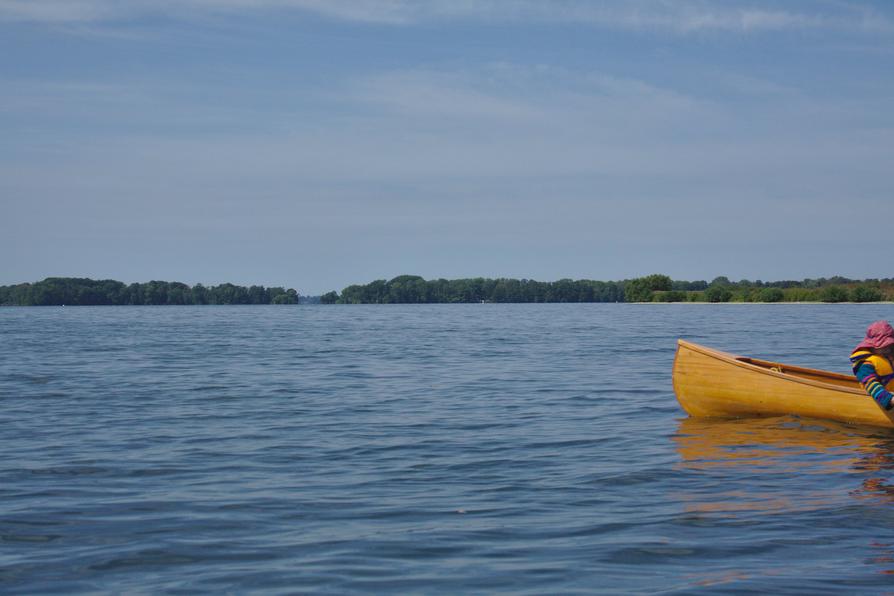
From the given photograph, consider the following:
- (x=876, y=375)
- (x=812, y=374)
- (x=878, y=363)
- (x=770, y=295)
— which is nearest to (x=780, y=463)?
(x=876, y=375)

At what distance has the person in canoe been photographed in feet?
46.6

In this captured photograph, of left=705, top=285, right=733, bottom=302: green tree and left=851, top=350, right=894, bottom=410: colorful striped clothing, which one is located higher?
left=705, top=285, right=733, bottom=302: green tree

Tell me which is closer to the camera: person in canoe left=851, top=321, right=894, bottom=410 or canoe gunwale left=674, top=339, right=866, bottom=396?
person in canoe left=851, top=321, right=894, bottom=410

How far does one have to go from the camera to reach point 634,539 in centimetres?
890

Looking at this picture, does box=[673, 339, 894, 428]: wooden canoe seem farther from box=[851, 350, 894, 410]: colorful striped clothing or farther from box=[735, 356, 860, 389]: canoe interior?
box=[851, 350, 894, 410]: colorful striped clothing

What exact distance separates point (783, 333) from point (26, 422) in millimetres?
43191

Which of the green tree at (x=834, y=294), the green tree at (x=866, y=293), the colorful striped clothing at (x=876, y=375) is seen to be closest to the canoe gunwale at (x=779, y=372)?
the colorful striped clothing at (x=876, y=375)

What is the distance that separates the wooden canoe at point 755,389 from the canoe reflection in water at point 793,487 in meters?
0.29

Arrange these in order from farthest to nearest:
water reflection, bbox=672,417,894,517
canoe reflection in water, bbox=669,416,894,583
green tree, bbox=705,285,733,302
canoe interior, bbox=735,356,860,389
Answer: green tree, bbox=705,285,733,302 → canoe interior, bbox=735,356,860,389 → water reflection, bbox=672,417,894,517 → canoe reflection in water, bbox=669,416,894,583

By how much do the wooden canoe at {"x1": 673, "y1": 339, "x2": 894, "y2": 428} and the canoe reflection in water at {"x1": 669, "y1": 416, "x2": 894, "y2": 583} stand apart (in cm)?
29

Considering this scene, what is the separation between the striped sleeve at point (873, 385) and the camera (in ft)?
46.5

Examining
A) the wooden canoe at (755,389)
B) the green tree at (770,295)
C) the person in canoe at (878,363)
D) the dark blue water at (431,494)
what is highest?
the green tree at (770,295)

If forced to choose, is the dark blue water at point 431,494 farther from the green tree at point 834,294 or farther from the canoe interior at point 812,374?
the green tree at point 834,294

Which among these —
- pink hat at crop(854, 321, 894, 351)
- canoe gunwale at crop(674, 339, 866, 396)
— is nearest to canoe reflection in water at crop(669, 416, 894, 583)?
canoe gunwale at crop(674, 339, 866, 396)
